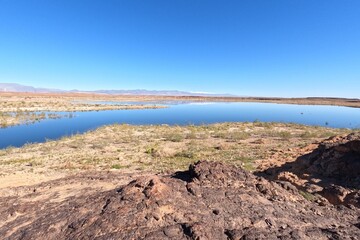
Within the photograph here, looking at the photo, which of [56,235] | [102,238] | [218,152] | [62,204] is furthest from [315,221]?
[218,152]

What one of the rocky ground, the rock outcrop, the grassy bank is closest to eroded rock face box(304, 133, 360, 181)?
the rock outcrop

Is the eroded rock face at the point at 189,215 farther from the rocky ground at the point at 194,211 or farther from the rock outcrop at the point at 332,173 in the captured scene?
the rock outcrop at the point at 332,173

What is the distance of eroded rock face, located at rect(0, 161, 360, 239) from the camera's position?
17.3 feet

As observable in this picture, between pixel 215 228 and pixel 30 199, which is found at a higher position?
pixel 215 228

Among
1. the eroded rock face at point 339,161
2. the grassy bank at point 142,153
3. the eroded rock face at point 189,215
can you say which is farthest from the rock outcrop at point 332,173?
the grassy bank at point 142,153

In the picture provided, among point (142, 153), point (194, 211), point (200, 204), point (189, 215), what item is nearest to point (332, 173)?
point (200, 204)

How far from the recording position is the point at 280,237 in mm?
5168

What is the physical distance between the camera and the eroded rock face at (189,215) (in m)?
5.28

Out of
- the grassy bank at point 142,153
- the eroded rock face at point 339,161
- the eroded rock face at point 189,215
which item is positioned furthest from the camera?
the grassy bank at point 142,153

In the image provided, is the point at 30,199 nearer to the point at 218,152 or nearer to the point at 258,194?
the point at 258,194

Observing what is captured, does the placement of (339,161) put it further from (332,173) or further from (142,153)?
(142,153)

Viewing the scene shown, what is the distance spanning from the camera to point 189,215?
19.1ft

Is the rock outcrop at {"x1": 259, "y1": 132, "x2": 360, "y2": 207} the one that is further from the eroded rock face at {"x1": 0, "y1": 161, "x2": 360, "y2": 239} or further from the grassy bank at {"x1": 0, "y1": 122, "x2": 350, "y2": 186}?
the grassy bank at {"x1": 0, "y1": 122, "x2": 350, "y2": 186}

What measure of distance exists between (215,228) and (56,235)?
3.07m
